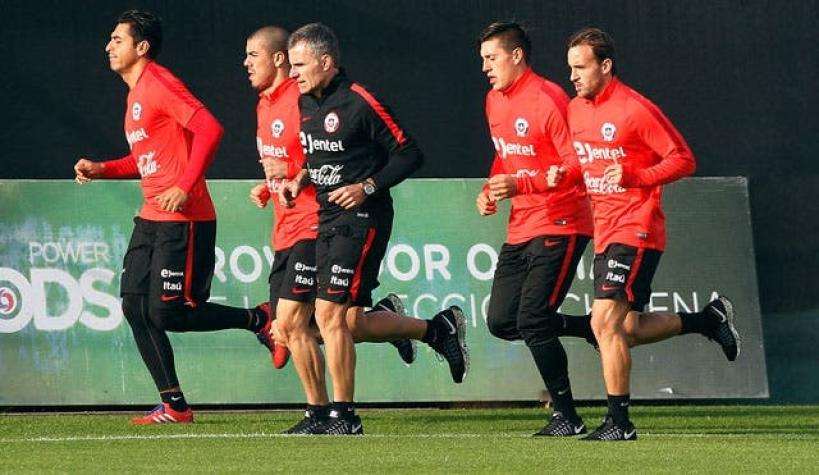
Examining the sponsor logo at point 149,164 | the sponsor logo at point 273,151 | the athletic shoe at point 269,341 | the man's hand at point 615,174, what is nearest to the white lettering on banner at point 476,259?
the athletic shoe at point 269,341

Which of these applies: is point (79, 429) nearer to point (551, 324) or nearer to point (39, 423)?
point (39, 423)

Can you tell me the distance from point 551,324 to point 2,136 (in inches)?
185

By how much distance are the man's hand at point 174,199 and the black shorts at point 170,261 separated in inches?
17.2

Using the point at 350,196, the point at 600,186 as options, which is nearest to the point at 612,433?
the point at 600,186

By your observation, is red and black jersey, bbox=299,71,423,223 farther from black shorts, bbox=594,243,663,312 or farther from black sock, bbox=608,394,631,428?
black sock, bbox=608,394,631,428

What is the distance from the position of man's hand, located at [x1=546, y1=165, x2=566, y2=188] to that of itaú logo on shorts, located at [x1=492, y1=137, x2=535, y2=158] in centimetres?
49

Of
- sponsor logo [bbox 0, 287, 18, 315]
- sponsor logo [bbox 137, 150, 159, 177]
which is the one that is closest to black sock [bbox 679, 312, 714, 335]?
sponsor logo [bbox 137, 150, 159, 177]

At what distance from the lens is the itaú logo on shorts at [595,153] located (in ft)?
32.3

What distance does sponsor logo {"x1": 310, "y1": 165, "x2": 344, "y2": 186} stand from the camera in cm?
1004

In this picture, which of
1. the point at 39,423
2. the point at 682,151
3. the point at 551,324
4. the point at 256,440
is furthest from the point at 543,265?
the point at 39,423

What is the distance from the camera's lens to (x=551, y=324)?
10.2 meters

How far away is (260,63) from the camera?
11.0 meters

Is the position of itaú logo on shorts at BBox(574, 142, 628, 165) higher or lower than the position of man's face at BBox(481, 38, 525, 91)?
lower

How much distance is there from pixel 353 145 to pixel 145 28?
1903 millimetres
